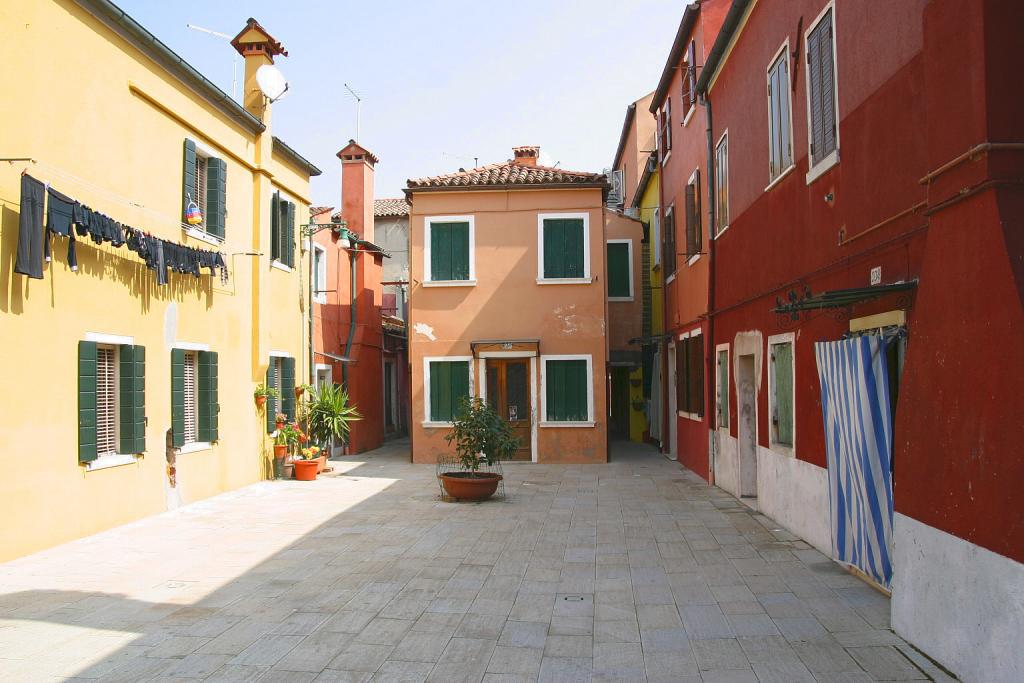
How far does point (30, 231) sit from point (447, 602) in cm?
546

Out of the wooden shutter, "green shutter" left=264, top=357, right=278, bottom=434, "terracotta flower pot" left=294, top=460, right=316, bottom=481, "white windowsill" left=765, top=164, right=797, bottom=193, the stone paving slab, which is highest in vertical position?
the wooden shutter

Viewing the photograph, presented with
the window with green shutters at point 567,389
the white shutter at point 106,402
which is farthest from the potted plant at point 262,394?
the window with green shutters at point 567,389

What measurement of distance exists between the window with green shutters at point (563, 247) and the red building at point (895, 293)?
6182 mm

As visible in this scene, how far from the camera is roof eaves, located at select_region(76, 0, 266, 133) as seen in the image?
1001 centimetres

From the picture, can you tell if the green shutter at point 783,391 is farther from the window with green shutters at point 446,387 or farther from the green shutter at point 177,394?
the window with green shutters at point 446,387

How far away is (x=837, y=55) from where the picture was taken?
7719mm

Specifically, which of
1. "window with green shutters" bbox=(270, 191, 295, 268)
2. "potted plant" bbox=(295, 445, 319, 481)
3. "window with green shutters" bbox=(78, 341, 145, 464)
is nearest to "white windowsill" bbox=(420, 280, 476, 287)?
"window with green shutters" bbox=(270, 191, 295, 268)

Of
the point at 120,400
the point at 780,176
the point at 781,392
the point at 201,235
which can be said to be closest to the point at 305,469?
the point at 201,235

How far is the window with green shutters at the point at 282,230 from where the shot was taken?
15.6 meters

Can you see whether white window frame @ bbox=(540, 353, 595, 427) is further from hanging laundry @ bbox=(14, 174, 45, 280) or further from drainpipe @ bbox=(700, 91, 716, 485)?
hanging laundry @ bbox=(14, 174, 45, 280)

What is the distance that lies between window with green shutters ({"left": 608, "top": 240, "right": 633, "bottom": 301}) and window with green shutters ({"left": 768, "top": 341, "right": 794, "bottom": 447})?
451 inches

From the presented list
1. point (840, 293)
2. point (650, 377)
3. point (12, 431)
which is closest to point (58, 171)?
point (12, 431)

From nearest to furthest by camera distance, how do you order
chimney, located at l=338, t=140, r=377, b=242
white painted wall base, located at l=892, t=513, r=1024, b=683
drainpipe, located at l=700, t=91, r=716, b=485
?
1. white painted wall base, located at l=892, t=513, r=1024, b=683
2. drainpipe, located at l=700, t=91, r=716, b=485
3. chimney, located at l=338, t=140, r=377, b=242

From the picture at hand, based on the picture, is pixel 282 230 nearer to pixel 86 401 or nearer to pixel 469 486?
pixel 469 486
